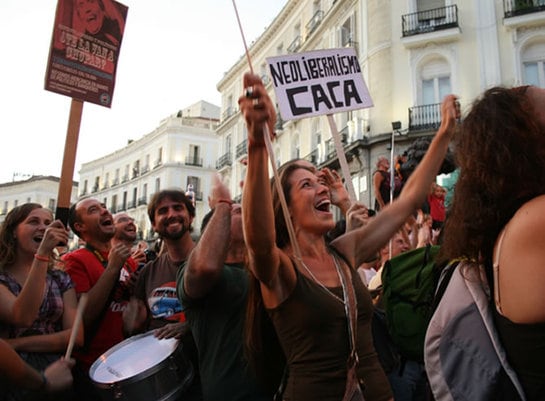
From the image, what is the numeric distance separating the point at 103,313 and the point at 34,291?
27.0 inches

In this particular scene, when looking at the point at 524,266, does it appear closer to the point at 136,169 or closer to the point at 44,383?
the point at 44,383

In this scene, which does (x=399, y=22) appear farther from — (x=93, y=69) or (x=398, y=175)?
(x=93, y=69)

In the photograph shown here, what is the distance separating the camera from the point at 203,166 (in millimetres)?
41094

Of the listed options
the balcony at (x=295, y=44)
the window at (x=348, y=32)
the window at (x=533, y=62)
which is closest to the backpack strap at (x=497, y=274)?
the window at (x=533, y=62)

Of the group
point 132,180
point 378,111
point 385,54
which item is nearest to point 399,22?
point 385,54

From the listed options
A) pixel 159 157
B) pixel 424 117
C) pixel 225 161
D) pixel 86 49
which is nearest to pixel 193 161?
pixel 159 157

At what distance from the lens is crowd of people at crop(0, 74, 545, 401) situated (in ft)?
5.09

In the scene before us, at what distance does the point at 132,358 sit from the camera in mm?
2680

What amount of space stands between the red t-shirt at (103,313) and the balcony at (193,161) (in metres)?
37.3

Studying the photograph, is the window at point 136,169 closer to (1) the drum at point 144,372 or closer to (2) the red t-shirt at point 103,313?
(2) the red t-shirt at point 103,313

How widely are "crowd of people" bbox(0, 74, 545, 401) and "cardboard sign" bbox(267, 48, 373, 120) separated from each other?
0.48m

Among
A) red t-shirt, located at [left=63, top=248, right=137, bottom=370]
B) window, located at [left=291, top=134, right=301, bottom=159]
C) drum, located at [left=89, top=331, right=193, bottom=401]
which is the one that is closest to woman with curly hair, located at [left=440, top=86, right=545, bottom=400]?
drum, located at [left=89, top=331, right=193, bottom=401]

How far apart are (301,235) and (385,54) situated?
1693 centimetres

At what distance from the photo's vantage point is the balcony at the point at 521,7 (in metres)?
16.1
